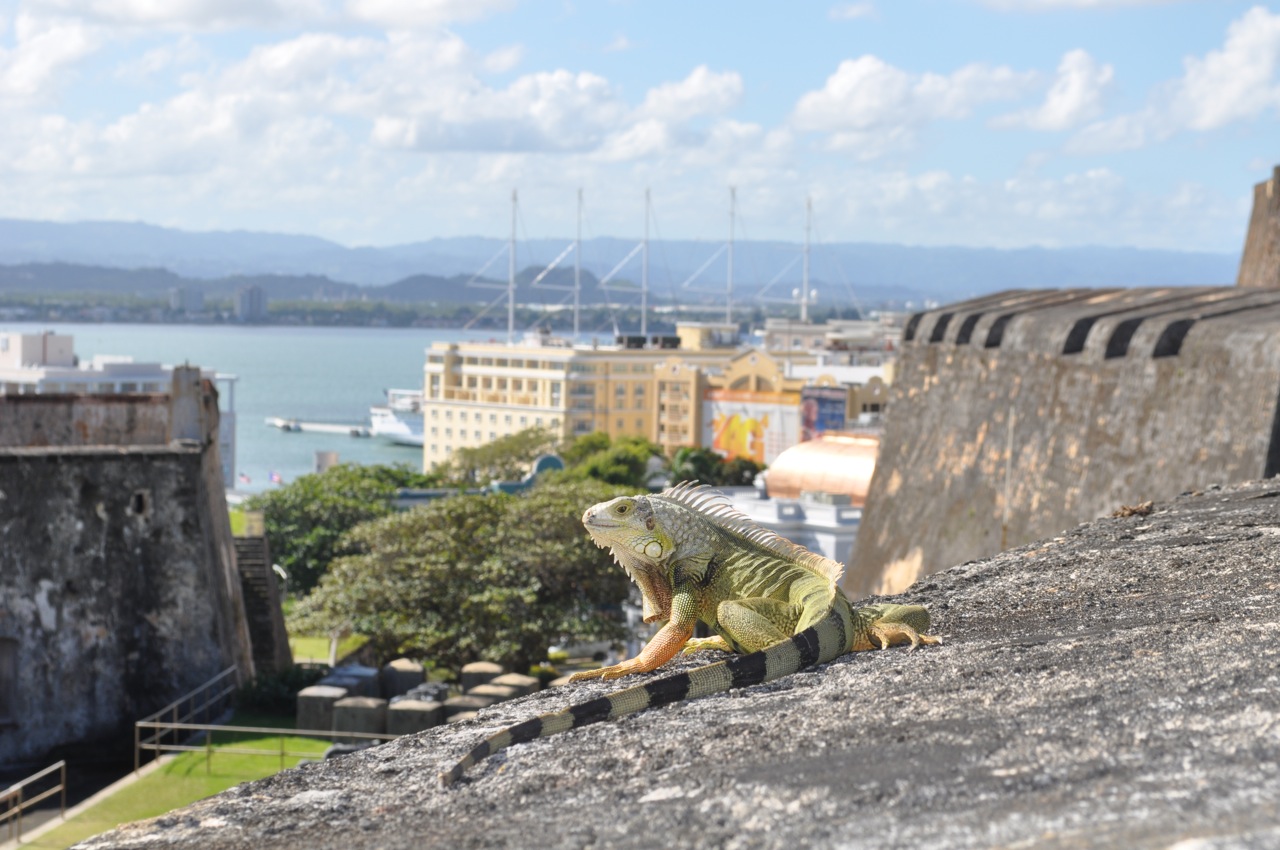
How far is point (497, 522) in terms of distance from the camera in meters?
32.2

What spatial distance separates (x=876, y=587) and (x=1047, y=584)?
8.43 metres

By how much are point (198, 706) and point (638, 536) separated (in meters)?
18.7

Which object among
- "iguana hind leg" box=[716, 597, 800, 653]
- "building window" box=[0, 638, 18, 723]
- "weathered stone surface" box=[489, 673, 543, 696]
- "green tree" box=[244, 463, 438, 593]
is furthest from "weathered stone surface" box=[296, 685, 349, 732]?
"green tree" box=[244, 463, 438, 593]

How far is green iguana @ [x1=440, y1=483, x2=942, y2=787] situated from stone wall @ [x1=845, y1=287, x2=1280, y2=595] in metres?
5.21

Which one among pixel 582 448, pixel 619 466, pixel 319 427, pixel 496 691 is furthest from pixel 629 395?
pixel 496 691

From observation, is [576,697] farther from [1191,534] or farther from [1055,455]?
[1055,455]

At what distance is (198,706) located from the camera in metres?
22.6

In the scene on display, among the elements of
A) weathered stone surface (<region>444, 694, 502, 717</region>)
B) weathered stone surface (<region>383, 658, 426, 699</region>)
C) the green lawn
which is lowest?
weathered stone surface (<region>383, 658, 426, 699</region>)

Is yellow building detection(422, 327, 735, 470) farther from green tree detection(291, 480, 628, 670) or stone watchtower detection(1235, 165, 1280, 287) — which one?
stone watchtower detection(1235, 165, 1280, 287)

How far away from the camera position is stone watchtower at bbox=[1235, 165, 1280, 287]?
50.1 feet

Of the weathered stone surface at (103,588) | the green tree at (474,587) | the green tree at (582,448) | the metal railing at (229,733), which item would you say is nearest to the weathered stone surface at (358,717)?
the metal railing at (229,733)

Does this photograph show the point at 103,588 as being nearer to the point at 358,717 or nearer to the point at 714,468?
the point at 358,717

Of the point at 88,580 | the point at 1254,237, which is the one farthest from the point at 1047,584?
the point at 88,580

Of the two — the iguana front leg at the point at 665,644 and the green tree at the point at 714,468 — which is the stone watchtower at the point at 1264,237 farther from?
the green tree at the point at 714,468
